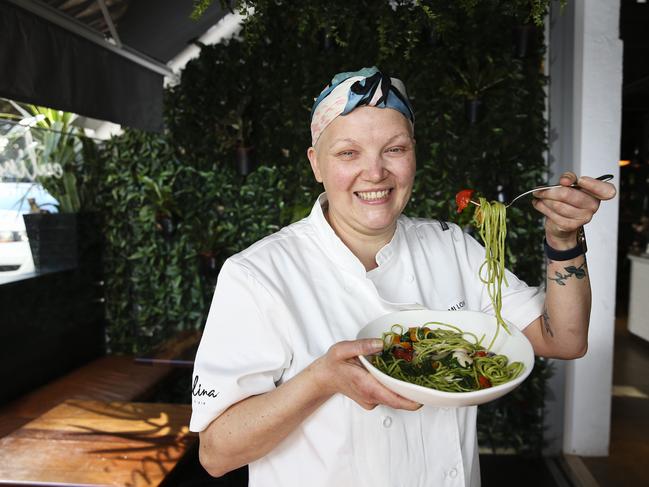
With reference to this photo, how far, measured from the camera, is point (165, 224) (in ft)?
15.0

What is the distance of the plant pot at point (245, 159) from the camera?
4359mm

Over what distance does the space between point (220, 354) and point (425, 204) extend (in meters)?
3.14

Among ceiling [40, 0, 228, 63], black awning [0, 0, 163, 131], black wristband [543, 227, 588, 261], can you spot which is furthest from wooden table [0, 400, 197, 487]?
ceiling [40, 0, 228, 63]

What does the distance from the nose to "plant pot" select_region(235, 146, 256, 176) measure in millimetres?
2973

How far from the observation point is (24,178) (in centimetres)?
408

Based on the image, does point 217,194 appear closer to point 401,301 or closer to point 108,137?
point 108,137

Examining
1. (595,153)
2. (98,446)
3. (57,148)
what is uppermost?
(57,148)

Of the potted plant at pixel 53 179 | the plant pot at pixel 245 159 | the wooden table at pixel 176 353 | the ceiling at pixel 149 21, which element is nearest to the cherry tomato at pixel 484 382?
the wooden table at pixel 176 353

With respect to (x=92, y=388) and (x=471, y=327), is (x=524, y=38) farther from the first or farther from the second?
(x=92, y=388)

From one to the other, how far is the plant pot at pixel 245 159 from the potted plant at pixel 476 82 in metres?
1.72

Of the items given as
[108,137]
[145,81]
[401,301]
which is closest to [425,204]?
[145,81]

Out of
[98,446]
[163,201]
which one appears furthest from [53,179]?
[98,446]

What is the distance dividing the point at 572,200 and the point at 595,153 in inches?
100

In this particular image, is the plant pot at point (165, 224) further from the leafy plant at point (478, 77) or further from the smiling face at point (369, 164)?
the smiling face at point (369, 164)
